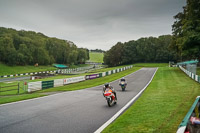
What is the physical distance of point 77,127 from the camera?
19.4 feet

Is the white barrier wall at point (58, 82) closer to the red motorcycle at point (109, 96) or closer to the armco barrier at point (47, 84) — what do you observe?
the armco barrier at point (47, 84)

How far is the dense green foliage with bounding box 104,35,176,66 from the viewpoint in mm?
96012

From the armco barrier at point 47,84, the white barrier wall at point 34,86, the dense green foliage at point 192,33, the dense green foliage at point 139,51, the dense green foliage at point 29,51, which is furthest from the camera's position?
the dense green foliage at point 139,51

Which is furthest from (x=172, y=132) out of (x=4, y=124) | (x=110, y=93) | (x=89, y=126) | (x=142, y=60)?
(x=142, y=60)

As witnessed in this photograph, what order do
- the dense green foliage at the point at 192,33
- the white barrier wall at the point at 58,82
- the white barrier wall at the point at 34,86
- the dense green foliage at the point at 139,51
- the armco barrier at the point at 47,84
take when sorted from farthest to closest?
1. the dense green foliage at the point at 139,51
2. the dense green foliage at the point at 192,33
3. the white barrier wall at the point at 58,82
4. the armco barrier at the point at 47,84
5. the white barrier wall at the point at 34,86

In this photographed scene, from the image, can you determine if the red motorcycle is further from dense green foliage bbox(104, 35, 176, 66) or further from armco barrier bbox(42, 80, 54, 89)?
dense green foliage bbox(104, 35, 176, 66)

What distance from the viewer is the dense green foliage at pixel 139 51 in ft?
315

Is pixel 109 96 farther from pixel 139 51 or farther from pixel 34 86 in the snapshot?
pixel 139 51

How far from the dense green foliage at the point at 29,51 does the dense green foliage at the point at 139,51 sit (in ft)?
88.8

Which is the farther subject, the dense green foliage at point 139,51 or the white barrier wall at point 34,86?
the dense green foliage at point 139,51

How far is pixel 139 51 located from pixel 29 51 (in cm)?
6368

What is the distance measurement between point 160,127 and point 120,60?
321ft

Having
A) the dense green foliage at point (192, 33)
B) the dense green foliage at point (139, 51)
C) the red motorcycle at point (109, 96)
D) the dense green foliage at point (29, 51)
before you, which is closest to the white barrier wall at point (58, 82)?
the red motorcycle at point (109, 96)

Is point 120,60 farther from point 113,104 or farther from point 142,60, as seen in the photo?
point 113,104
